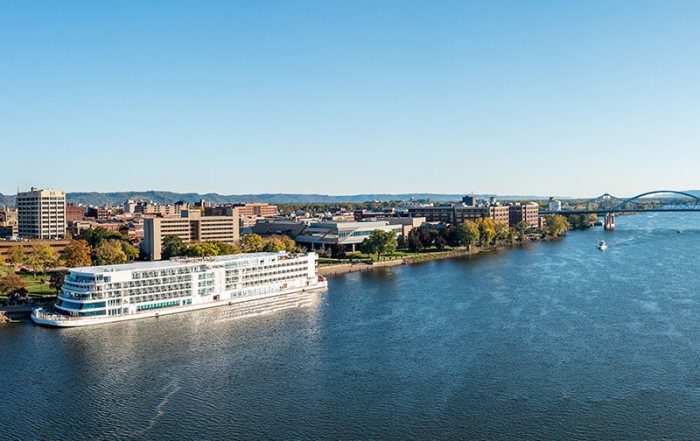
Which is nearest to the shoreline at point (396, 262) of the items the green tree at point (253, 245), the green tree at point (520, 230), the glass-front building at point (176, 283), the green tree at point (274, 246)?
the green tree at point (274, 246)

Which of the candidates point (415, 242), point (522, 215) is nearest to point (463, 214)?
point (522, 215)

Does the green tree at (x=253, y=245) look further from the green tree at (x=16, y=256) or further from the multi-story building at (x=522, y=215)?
the multi-story building at (x=522, y=215)

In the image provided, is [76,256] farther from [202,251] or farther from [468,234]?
[468,234]

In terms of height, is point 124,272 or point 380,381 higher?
point 124,272

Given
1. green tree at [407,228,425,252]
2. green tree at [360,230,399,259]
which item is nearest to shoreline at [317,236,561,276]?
green tree at [360,230,399,259]

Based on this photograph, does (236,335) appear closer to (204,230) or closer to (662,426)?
(662,426)

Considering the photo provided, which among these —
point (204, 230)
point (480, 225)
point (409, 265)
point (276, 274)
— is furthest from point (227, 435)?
point (480, 225)
